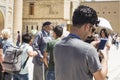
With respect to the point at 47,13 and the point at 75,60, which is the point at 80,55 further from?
the point at 47,13

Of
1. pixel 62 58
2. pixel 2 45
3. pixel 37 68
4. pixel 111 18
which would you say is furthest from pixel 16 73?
pixel 111 18

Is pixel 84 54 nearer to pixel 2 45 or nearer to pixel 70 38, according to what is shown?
pixel 70 38

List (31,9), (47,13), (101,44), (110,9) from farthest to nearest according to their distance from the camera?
(110,9)
(31,9)
(47,13)
(101,44)

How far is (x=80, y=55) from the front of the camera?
10.5ft

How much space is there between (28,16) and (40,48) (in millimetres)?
34397

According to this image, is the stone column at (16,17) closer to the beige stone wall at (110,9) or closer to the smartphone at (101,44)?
the smartphone at (101,44)

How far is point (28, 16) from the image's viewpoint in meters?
41.9

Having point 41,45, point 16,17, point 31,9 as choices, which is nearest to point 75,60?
point 41,45

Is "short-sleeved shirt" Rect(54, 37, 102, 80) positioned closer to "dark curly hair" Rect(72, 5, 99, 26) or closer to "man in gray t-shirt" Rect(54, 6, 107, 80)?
"man in gray t-shirt" Rect(54, 6, 107, 80)

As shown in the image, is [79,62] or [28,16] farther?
[28,16]

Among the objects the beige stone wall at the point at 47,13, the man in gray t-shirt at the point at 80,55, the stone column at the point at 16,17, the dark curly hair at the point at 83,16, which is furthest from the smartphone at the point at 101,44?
the beige stone wall at the point at 47,13

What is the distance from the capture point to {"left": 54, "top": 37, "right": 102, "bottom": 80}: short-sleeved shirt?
3.16 metres

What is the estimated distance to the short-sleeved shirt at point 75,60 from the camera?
316 centimetres

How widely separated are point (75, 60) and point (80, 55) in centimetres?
7
